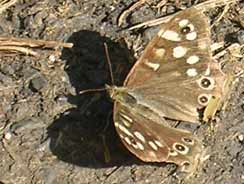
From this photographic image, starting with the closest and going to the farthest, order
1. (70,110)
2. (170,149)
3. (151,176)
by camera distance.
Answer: (170,149) → (151,176) → (70,110)

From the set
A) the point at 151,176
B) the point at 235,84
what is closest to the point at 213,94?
the point at 235,84

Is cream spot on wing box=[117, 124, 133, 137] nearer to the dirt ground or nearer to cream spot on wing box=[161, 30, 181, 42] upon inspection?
the dirt ground

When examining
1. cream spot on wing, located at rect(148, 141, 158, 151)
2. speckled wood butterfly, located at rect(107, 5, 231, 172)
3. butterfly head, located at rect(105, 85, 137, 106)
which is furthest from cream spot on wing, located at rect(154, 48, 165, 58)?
cream spot on wing, located at rect(148, 141, 158, 151)

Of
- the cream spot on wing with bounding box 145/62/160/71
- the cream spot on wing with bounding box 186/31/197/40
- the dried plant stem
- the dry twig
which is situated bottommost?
the cream spot on wing with bounding box 145/62/160/71

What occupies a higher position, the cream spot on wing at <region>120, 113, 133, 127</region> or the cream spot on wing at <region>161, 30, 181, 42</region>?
the cream spot on wing at <region>161, 30, 181, 42</region>

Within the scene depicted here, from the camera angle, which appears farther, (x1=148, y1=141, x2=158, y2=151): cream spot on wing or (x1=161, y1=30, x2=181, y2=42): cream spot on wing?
(x1=161, y1=30, x2=181, y2=42): cream spot on wing

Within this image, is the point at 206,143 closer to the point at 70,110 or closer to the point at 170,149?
the point at 170,149

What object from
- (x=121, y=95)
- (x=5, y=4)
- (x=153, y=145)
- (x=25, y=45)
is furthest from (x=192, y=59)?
(x=5, y=4)
